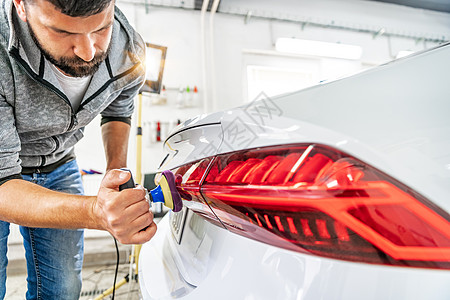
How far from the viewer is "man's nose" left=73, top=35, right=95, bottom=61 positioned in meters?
0.76

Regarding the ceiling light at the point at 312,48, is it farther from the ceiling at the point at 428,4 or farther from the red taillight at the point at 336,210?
the red taillight at the point at 336,210

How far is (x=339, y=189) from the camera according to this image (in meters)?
0.37

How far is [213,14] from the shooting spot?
385 centimetres

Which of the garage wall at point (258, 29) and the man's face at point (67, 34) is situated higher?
the garage wall at point (258, 29)

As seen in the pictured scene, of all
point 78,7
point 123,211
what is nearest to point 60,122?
point 78,7

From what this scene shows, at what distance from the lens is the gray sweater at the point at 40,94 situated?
83 cm

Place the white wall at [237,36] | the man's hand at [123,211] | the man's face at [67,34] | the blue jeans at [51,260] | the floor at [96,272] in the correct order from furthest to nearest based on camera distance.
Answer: the white wall at [237,36]
the floor at [96,272]
the blue jeans at [51,260]
the man's face at [67,34]
the man's hand at [123,211]

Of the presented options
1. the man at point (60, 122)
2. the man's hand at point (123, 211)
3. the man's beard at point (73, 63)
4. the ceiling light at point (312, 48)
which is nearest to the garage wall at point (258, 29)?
the ceiling light at point (312, 48)

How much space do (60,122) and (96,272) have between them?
1979 millimetres

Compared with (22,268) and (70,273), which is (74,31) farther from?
(22,268)

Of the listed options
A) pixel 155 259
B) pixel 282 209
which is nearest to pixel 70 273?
pixel 155 259

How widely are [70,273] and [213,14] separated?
11.6ft

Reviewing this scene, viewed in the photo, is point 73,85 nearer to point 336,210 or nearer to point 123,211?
point 123,211

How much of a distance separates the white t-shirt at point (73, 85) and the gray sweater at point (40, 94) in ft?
0.12
